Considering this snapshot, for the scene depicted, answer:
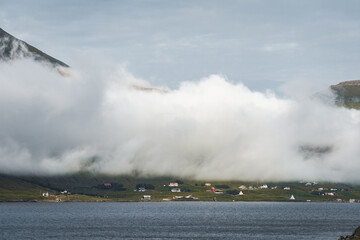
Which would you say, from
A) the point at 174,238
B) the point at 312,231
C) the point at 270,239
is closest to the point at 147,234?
the point at 174,238

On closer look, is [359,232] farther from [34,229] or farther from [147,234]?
[34,229]

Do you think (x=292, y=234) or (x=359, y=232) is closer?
(x=359, y=232)

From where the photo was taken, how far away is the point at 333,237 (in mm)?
170250

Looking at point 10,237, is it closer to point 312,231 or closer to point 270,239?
point 270,239

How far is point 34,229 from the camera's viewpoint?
199375mm

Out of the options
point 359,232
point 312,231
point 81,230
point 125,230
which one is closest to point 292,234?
point 312,231

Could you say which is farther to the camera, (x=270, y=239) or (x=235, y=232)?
(x=235, y=232)

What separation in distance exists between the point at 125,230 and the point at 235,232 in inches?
1637

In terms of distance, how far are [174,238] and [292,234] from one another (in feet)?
144

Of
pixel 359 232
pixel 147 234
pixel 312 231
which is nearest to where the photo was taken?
pixel 359 232

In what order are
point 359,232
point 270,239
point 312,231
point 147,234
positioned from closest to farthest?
point 359,232
point 270,239
point 147,234
point 312,231

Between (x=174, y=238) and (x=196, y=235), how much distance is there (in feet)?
40.0

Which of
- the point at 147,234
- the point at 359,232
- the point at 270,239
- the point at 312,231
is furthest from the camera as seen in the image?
the point at 312,231

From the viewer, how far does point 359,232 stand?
450 ft
